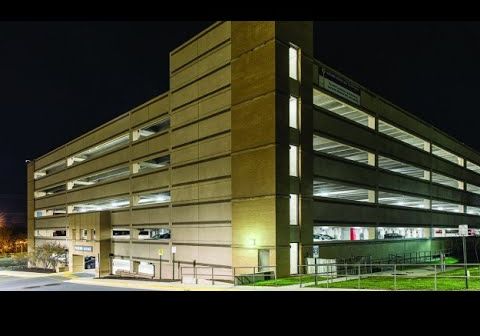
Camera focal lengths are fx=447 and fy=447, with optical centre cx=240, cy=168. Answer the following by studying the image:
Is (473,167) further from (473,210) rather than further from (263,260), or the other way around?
(263,260)

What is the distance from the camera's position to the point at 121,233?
49125 millimetres

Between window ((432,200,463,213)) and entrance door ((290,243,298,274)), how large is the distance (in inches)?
1172

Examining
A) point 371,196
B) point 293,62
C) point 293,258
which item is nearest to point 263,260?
point 293,258

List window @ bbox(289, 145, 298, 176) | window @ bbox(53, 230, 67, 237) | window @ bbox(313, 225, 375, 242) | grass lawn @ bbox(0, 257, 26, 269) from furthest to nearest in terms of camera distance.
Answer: grass lawn @ bbox(0, 257, 26, 269) < window @ bbox(53, 230, 67, 237) < window @ bbox(313, 225, 375, 242) < window @ bbox(289, 145, 298, 176)

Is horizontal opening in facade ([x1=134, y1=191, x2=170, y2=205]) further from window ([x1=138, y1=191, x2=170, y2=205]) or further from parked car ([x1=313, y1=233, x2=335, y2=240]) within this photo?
parked car ([x1=313, y1=233, x2=335, y2=240])

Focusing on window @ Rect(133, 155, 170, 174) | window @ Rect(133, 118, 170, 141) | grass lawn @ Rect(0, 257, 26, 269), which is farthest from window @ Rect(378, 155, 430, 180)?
grass lawn @ Rect(0, 257, 26, 269)

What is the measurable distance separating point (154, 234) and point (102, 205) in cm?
1497

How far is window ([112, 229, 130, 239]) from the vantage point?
47722 mm

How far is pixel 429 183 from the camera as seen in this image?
51.3m
